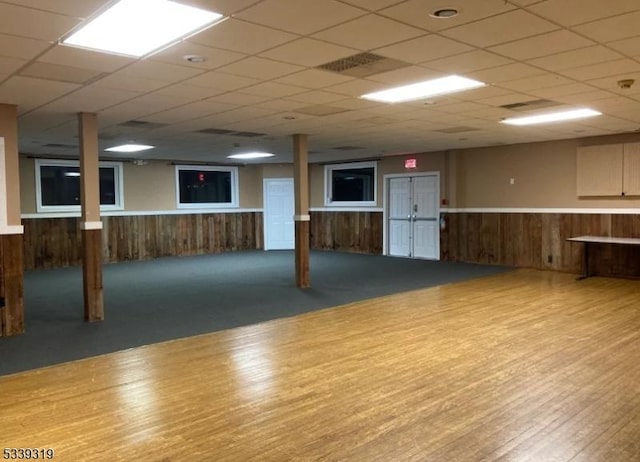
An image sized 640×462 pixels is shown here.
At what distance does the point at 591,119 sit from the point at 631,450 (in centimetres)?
560

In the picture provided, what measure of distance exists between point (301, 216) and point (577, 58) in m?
4.71

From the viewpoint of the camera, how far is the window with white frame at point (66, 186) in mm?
10883

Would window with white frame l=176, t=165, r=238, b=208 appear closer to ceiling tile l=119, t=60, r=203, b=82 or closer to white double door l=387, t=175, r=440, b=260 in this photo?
white double door l=387, t=175, r=440, b=260

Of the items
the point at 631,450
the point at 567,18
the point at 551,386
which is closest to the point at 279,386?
the point at 551,386

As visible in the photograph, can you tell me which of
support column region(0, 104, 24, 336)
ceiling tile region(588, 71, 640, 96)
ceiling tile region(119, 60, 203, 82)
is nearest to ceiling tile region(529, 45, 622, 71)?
ceiling tile region(588, 71, 640, 96)

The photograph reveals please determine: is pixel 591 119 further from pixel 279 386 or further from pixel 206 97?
pixel 279 386

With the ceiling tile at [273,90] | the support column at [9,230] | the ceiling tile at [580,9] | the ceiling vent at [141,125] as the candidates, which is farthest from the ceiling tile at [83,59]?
the ceiling tile at [580,9]

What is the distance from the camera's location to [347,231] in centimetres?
1337

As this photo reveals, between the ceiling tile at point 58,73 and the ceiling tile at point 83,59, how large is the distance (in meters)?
0.12

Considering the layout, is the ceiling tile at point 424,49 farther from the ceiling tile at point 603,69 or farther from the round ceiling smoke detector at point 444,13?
the ceiling tile at point 603,69

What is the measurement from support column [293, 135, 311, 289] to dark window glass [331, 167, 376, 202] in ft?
16.5

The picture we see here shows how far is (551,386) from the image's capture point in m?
3.62

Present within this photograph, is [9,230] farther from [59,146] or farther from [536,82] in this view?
[536,82]

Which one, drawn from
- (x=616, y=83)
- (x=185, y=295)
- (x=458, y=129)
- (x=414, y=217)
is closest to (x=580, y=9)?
(x=616, y=83)
